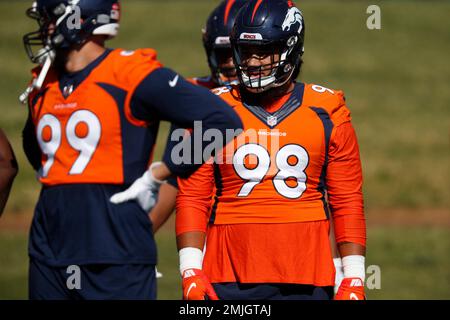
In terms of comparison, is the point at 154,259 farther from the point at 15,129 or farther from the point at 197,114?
the point at 15,129

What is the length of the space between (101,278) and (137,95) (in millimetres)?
1121

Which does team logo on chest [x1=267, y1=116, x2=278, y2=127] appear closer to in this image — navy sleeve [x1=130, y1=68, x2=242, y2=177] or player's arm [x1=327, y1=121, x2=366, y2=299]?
navy sleeve [x1=130, y1=68, x2=242, y2=177]

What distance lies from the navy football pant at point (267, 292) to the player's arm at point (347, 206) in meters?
0.19

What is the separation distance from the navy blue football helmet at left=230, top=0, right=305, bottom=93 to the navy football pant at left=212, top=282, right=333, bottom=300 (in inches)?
41.4

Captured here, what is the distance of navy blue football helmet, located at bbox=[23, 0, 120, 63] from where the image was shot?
243 inches

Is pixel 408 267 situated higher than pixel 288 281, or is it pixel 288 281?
pixel 288 281

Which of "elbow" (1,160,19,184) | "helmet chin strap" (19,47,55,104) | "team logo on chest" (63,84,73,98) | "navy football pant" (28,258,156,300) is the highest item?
"helmet chin strap" (19,47,55,104)

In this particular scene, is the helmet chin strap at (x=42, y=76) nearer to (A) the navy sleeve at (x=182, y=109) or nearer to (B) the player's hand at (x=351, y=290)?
(A) the navy sleeve at (x=182, y=109)

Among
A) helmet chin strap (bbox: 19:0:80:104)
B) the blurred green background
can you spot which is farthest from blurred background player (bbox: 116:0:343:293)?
the blurred green background

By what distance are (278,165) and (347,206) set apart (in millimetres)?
425

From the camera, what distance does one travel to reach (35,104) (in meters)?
6.22

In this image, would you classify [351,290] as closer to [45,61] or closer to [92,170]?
[92,170]

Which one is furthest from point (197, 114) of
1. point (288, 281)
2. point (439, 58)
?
point (439, 58)
